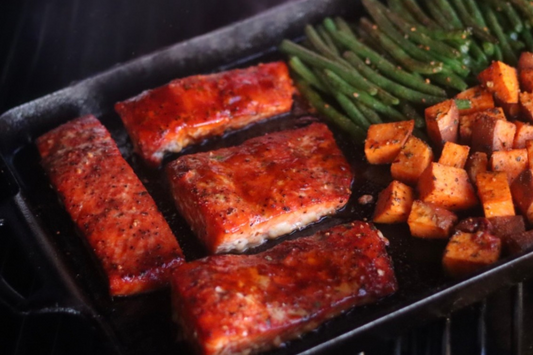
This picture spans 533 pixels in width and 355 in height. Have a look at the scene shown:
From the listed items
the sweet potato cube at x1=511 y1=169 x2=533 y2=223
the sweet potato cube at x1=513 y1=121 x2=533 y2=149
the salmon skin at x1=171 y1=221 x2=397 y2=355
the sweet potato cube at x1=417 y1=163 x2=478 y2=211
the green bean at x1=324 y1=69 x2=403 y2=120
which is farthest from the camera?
the green bean at x1=324 y1=69 x2=403 y2=120

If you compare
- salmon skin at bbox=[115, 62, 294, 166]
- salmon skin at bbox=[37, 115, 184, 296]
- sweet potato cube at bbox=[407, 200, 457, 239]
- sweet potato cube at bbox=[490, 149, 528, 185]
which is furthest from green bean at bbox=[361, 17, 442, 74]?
salmon skin at bbox=[37, 115, 184, 296]

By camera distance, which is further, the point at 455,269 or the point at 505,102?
the point at 505,102

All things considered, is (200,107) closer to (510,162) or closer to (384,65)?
(384,65)

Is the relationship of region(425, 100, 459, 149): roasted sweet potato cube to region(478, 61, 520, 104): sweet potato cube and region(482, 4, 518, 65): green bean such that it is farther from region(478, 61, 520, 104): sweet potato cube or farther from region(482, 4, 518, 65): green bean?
region(482, 4, 518, 65): green bean

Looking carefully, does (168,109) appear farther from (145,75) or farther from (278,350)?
(278,350)

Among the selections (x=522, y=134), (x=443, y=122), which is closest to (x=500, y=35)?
(x=522, y=134)

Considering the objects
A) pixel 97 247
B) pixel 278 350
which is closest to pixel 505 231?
pixel 278 350

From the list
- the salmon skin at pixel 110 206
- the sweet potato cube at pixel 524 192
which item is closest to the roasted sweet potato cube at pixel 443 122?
the sweet potato cube at pixel 524 192
